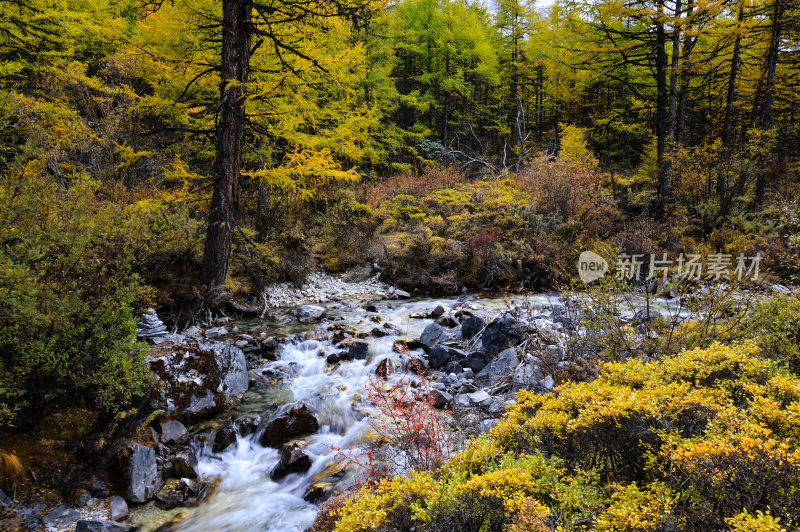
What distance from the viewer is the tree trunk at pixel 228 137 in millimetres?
7801

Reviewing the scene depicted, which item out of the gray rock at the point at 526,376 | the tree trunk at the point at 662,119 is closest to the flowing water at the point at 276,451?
the gray rock at the point at 526,376

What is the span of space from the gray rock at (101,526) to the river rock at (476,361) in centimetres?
494

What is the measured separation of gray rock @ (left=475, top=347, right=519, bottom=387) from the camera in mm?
5766

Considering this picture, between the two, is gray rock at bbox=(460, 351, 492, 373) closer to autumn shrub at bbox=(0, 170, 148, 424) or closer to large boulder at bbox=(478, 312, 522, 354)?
large boulder at bbox=(478, 312, 522, 354)

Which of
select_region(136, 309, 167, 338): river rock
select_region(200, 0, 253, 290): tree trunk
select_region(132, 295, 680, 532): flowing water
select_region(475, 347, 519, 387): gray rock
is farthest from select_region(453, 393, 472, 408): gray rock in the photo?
select_region(200, 0, 253, 290): tree trunk

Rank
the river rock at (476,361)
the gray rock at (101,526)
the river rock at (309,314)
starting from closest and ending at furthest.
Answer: the gray rock at (101,526), the river rock at (476,361), the river rock at (309,314)

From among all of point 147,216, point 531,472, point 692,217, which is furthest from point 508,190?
point 531,472

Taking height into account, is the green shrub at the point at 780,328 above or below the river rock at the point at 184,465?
above

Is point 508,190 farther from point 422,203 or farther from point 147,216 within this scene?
point 147,216

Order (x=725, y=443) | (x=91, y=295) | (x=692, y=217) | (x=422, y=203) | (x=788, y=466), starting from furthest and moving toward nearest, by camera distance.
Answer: (x=422, y=203), (x=692, y=217), (x=91, y=295), (x=725, y=443), (x=788, y=466)

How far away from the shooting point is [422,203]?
50.2 feet

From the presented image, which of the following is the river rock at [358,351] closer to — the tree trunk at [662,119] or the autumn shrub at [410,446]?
the autumn shrub at [410,446]

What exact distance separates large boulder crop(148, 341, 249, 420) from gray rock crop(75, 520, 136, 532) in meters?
1.71

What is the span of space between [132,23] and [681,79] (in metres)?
27.9
